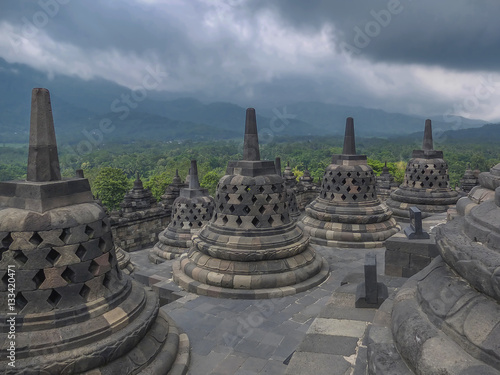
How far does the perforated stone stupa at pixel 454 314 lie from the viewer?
2164 millimetres

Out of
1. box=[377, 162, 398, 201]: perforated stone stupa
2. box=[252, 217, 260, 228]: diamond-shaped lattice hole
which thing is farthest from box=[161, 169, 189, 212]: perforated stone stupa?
box=[252, 217, 260, 228]: diamond-shaped lattice hole

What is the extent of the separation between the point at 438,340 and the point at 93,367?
317 cm

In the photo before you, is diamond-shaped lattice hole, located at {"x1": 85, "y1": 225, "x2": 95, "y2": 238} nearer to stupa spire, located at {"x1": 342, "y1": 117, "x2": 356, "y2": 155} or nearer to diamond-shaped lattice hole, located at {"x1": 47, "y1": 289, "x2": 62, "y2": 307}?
diamond-shaped lattice hole, located at {"x1": 47, "y1": 289, "x2": 62, "y2": 307}

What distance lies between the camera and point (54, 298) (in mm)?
3703

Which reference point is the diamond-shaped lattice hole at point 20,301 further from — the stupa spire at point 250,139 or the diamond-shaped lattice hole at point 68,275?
the stupa spire at point 250,139

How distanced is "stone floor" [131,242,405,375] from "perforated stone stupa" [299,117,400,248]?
8.49ft

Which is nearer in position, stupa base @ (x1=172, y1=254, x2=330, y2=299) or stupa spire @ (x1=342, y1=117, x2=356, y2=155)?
stupa base @ (x1=172, y1=254, x2=330, y2=299)

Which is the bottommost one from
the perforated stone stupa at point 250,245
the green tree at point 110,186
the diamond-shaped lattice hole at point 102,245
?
the green tree at point 110,186

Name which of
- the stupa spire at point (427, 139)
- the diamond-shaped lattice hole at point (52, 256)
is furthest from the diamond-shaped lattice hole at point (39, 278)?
the stupa spire at point (427, 139)

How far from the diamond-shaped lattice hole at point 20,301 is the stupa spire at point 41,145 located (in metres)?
1.21

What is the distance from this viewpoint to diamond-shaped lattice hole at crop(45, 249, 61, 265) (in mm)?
3639

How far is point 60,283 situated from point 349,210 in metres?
9.08

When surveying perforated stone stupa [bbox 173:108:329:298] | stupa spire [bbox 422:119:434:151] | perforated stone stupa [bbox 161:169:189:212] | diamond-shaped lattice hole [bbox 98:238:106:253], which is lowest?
perforated stone stupa [bbox 161:169:189:212]

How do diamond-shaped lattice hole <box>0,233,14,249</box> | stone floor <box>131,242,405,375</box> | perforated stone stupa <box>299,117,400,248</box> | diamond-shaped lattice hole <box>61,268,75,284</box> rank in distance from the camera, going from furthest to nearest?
perforated stone stupa <box>299,117,400,248</box> < diamond-shaped lattice hole <box>61,268,75,284</box> < diamond-shaped lattice hole <box>0,233,14,249</box> < stone floor <box>131,242,405,375</box>
